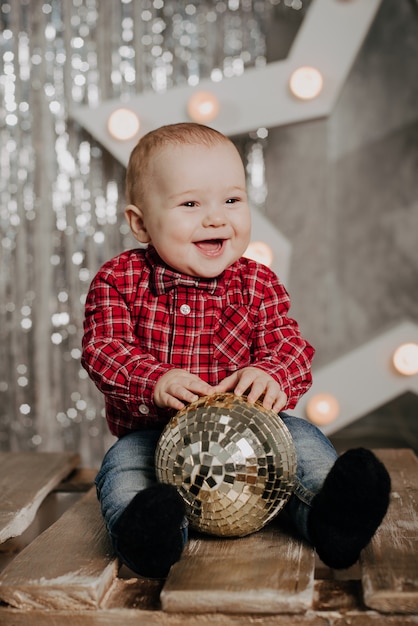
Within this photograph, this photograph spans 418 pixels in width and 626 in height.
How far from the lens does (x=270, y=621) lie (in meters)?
0.88

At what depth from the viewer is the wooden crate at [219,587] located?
87cm

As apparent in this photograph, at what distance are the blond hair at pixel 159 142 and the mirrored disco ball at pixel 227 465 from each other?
422 millimetres

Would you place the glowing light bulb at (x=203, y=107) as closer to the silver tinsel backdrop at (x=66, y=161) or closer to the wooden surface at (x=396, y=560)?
the silver tinsel backdrop at (x=66, y=161)

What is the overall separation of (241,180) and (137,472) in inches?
19.8

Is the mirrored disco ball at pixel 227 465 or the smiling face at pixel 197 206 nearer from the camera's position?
the mirrored disco ball at pixel 227 465

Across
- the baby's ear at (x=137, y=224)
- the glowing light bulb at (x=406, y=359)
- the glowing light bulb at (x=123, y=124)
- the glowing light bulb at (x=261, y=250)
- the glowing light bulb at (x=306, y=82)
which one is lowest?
the glowing light bulb at (x=406, y=359)

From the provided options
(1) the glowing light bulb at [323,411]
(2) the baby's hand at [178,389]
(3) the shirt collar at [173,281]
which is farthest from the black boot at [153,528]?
(1) the glowing light bulb at [323,411]

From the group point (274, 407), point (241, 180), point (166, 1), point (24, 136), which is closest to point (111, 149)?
point (24, 136)

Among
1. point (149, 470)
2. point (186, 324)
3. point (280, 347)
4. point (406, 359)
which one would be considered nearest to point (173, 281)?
point (186, 324)

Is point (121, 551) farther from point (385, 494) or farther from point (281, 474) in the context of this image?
point (385, 494)

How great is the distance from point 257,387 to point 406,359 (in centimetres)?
74

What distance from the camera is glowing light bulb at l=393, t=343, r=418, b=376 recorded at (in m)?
1.71

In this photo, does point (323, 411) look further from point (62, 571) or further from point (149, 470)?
point (62, 571)

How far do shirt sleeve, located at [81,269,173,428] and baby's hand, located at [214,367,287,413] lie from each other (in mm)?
104
